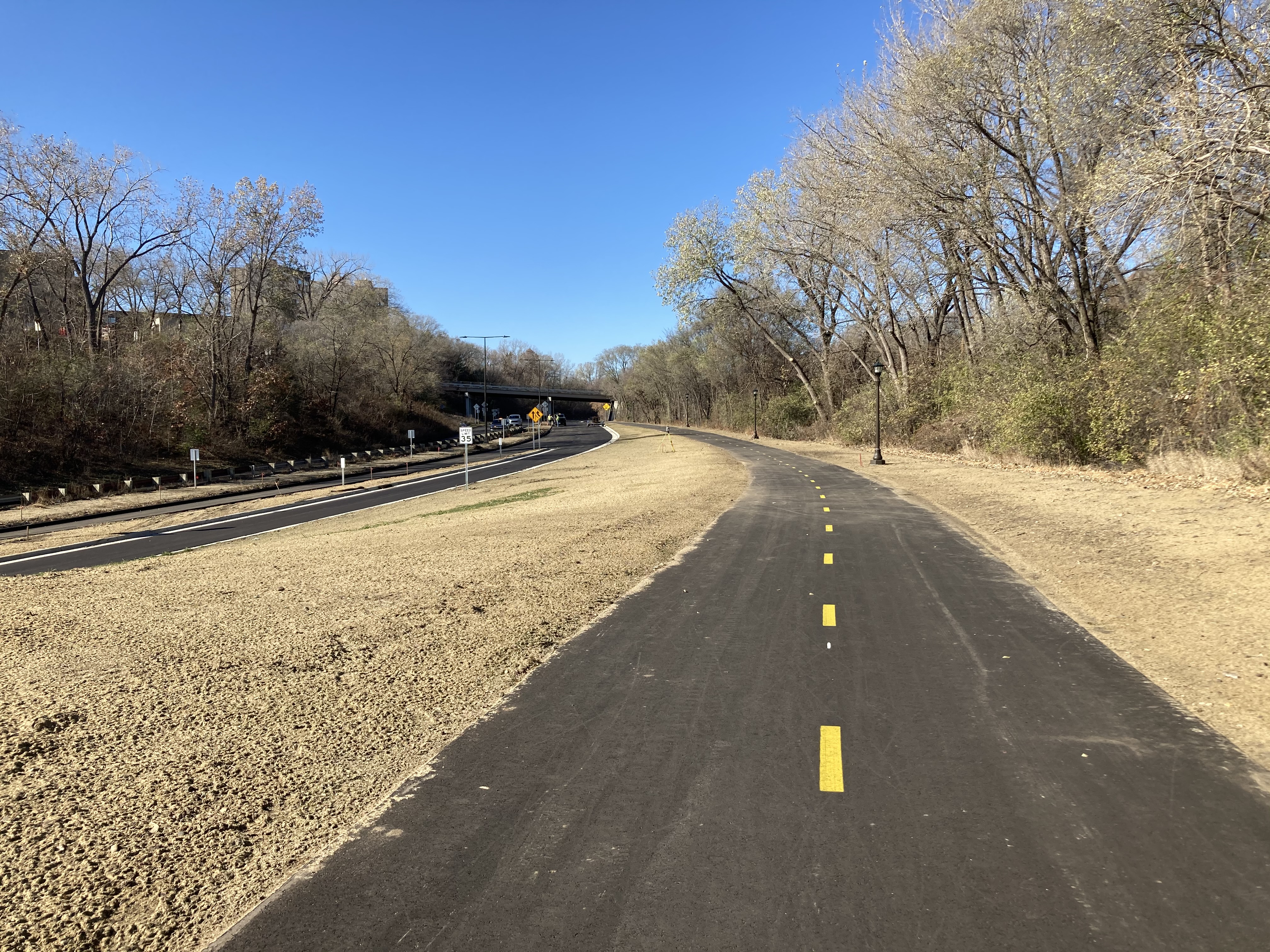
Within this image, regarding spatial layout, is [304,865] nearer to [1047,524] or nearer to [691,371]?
[1047,524]

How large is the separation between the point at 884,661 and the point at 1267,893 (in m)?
3.02

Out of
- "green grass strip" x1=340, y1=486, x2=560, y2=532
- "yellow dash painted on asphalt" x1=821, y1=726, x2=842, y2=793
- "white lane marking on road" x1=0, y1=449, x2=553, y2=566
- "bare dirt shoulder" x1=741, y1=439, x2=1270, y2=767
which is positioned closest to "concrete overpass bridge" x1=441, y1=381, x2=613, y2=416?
"white lane marking on road" x1=0, y1=449, x2=553, y2=566

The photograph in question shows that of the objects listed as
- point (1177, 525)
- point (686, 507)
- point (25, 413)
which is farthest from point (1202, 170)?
point (25, 413)

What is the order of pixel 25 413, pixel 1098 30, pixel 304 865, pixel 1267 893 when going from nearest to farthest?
pixel 1267 893, pixel 304 865, pixel 1098 30, pixel 25 413

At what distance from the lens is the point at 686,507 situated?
15.9 meters

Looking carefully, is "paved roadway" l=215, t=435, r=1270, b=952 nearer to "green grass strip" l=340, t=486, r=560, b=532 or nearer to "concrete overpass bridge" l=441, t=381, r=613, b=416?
"green grass strip" l=340, t=486, r=560, b=532

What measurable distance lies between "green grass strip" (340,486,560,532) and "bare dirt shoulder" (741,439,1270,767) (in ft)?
36.9

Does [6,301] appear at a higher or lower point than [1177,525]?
higher

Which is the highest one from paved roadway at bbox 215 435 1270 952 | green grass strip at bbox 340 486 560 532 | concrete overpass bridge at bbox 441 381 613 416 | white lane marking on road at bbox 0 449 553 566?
concrete overpass bridge at bbox 441 381 613 416

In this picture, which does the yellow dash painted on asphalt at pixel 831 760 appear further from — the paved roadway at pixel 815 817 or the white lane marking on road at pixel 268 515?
the white lane marking on road at pixel 268 515

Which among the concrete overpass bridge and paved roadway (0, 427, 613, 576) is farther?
the concrete overpass bridge

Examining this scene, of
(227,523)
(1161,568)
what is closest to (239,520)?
(227,523)

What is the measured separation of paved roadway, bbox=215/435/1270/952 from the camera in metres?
2.85

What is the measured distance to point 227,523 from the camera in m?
22.4
